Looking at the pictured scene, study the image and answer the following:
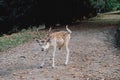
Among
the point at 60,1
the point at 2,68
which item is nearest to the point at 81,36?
the point at 60,1

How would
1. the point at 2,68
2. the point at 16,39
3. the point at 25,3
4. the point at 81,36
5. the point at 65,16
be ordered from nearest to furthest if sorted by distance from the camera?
the point at 2,68, the point at 16,39, the point at 81,36, the point at 25,3, the point at 65,16

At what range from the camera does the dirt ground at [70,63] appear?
9.70 m

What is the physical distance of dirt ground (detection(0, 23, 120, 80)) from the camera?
970cm

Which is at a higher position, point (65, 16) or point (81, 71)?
point (81, 71)

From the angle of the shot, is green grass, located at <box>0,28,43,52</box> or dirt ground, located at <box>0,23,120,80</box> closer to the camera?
dirt ground, located at <box>0,23,120,80</box>

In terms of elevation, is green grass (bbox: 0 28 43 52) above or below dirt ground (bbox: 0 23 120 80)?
below

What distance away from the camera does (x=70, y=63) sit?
37.3 ft

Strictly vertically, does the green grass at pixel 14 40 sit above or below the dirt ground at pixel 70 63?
below

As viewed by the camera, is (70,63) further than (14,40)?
No

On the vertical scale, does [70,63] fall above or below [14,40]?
above

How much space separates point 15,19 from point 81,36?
6439mm

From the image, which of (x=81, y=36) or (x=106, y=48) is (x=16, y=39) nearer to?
(x=81, y=36)

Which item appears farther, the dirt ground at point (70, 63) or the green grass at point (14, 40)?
the green grass at point (14, 40)

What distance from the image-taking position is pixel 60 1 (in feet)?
80.5
